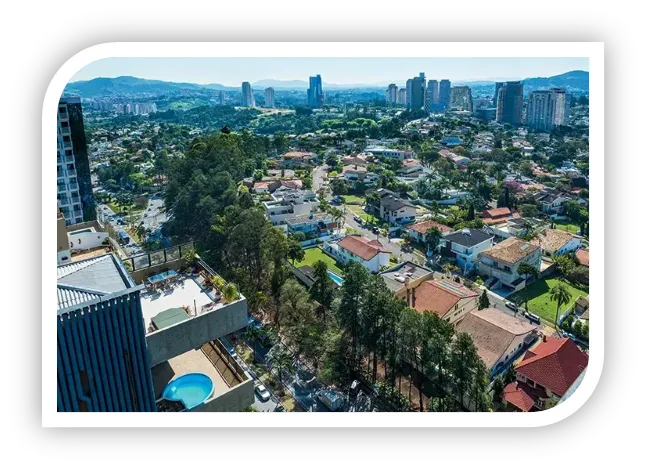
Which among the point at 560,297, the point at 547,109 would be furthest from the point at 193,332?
the point at 547,109

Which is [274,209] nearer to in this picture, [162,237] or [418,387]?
Answer: [162,237]

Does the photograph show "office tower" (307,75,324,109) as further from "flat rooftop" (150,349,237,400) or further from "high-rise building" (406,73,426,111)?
"flat rooftop" (150,349,237,400)

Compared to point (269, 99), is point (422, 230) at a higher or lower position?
lower

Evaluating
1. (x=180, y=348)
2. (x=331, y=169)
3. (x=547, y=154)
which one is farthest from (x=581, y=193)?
(x=180, y=348)

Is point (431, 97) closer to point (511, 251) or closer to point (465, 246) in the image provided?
point (465, 246)

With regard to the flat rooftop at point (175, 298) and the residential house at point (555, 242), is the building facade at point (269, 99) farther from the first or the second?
the flat rooftop at point (175, 298)

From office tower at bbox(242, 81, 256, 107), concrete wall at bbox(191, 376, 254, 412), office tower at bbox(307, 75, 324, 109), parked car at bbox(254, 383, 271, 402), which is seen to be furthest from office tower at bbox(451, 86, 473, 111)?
concrete wall at bbox(191, 376, 254, 412)
